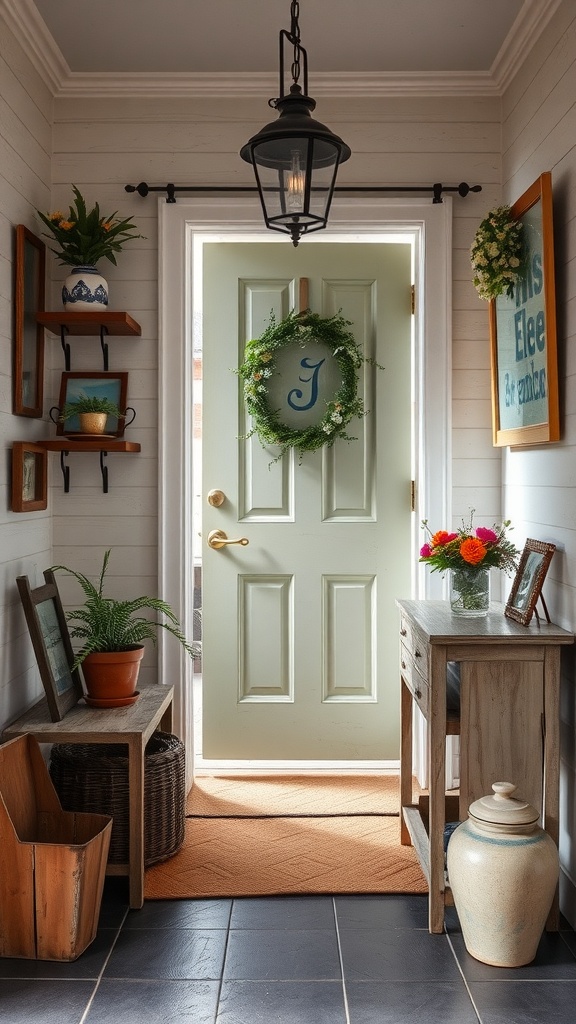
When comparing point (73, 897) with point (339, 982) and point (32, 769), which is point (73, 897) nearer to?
point (32, 769)

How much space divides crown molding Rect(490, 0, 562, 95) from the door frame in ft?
1.49

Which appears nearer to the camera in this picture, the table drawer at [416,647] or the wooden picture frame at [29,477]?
the table drawer at [416,647]

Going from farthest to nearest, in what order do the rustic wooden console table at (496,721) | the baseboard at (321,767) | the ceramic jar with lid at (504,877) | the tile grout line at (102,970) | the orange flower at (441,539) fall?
the baseboard at (321,767)
the orange flower at (441,539)
the rustic wooden console table at (496,721)
the ceramic jar with lid at (504,877)
the tile grout line at (102,970)

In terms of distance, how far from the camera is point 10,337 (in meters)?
2.80

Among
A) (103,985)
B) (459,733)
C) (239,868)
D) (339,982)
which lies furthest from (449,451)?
(103,985)

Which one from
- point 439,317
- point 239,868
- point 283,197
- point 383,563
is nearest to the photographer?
point 283,197

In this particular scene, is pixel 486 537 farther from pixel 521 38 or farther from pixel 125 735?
pixel 521 38

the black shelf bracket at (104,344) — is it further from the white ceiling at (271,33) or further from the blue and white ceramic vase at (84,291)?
the white ceiling at (271,33)

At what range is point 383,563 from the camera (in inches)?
138

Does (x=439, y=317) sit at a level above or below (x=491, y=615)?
above

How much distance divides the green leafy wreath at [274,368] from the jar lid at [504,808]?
1606 mm

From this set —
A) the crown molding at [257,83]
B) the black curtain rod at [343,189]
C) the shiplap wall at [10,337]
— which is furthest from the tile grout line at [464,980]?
the crown molding at [257,83]

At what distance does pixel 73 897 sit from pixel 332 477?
6.09 ft

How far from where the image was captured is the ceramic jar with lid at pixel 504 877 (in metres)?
2.10
